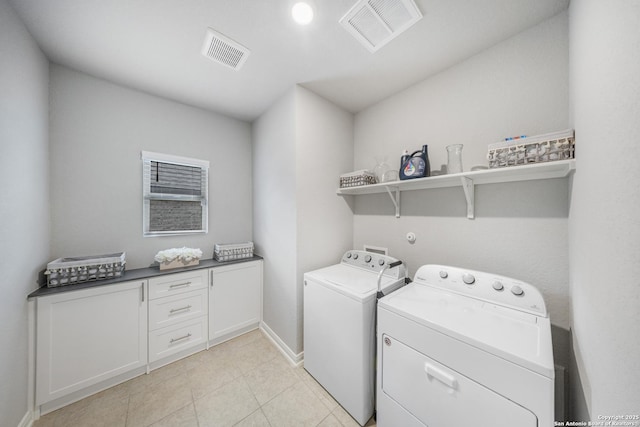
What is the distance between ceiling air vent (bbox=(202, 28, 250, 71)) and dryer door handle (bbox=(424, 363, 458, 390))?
A: 7.94 feet

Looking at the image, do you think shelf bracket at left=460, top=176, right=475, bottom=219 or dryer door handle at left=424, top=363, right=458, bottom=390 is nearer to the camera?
dryer door handle at left=424, top=363, right=458, bottom=390

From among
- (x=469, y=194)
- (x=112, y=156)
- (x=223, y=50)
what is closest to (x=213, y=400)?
(x=112, y=156)

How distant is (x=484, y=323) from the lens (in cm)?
103

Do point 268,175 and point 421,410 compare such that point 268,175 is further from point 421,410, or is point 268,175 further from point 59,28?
point 421,410

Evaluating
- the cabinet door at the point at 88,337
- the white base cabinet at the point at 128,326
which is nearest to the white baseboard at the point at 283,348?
the white base cabinet at the point at 128,326

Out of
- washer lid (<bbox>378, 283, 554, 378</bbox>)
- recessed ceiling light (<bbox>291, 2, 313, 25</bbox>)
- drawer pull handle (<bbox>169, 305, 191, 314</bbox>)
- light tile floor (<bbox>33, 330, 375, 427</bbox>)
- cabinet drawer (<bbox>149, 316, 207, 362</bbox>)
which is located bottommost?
light tile floor (<bbox>33, 330, 375, 427</bbox>)

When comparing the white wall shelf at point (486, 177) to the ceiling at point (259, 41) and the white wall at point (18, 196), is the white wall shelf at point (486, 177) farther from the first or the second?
the white wall at point (18, 196)

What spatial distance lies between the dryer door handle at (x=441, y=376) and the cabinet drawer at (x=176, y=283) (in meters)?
2.08

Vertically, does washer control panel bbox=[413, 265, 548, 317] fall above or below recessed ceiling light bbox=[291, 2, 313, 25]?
below

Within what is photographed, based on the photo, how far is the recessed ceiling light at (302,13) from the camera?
4.11ft

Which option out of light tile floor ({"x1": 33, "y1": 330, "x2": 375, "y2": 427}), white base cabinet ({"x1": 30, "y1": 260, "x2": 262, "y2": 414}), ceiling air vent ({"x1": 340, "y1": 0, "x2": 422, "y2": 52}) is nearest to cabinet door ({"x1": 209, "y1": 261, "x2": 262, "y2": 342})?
white base cabinet ({"x1": 30, "y1": 260, "x2": 262, "y2": 414})

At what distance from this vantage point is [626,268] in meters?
0.52

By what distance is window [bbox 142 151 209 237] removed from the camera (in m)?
2.19

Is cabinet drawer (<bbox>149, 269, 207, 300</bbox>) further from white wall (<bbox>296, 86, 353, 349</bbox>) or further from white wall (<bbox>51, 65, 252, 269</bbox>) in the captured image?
white wall (<bbox>296, 86, 353, 349</bbox>)
